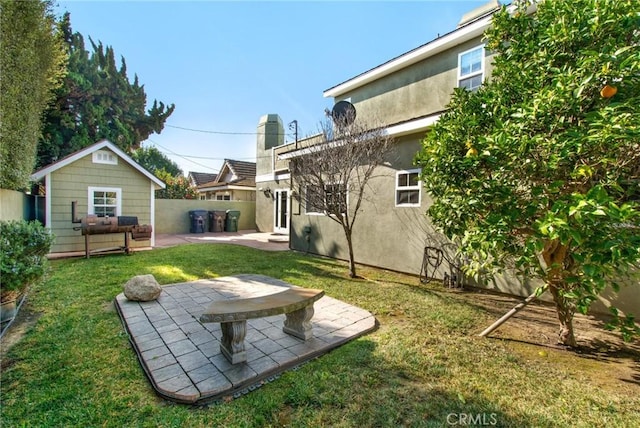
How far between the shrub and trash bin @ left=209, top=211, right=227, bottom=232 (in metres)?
12.3

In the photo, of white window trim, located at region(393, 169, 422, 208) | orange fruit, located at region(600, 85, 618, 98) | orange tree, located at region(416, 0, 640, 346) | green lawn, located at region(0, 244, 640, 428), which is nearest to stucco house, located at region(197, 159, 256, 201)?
white window trim, located at region(393, 169, 422, 208)

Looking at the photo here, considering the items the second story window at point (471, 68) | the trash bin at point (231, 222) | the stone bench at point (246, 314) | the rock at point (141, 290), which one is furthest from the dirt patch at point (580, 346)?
the trash bin at point (231, 222)

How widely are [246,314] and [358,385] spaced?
1.34 m

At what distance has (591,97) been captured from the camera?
2.92 metres

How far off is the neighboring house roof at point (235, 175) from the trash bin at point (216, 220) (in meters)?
3.02

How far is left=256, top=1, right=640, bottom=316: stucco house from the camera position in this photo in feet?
22.2

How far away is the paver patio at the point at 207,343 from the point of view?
2.73 metres

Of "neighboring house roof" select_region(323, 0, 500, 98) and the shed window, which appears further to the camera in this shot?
the shed window

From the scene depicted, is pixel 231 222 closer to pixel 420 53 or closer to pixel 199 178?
pixel 199 178

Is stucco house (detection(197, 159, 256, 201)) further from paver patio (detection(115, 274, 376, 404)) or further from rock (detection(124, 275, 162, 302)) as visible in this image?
rock (detection(124, 275, 162, 302))

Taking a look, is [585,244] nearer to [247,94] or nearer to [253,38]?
[253,38]

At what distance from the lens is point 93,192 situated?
964 centimetres

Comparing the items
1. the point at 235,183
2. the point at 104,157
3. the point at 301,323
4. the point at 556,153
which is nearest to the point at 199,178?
the point at 235,183

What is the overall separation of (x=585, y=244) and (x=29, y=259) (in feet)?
23.5
